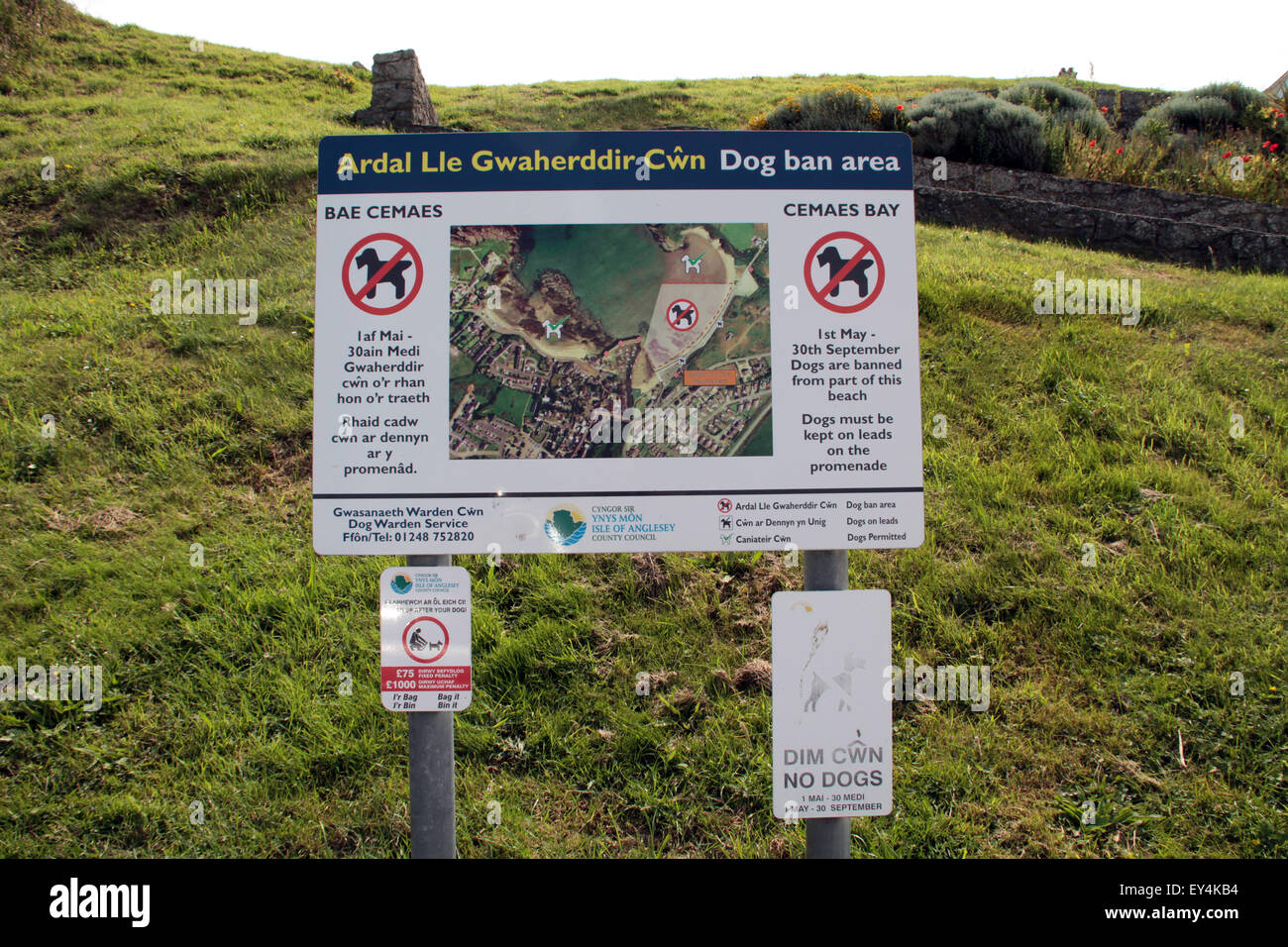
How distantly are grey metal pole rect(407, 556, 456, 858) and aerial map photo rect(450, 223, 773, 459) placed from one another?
1.73 ft

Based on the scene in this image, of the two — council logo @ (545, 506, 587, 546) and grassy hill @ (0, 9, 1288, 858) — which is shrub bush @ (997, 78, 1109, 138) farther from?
council logo @ (545, 506, 587, 546)

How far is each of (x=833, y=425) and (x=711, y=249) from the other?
67 centimetres

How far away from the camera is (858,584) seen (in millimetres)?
4066

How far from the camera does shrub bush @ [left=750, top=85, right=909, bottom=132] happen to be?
11703 millimetres

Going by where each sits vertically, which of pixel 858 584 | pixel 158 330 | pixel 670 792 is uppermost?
pixel 158 330

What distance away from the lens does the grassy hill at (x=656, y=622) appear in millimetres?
3102

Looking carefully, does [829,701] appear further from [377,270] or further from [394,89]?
[394,89]

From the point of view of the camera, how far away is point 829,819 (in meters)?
2.34

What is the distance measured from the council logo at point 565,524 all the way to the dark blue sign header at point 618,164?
39.0 inches

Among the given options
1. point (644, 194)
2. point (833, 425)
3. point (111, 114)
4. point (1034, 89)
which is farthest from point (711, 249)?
point (1034, 89)

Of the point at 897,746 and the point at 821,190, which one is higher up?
the point at 821,190

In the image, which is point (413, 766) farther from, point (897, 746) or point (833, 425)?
point (897, 746)

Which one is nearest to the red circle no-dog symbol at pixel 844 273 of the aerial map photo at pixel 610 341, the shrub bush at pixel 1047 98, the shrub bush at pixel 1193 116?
the aerial map photo at pixel 610 341

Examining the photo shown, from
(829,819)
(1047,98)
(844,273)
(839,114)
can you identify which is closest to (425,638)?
(829,819)
